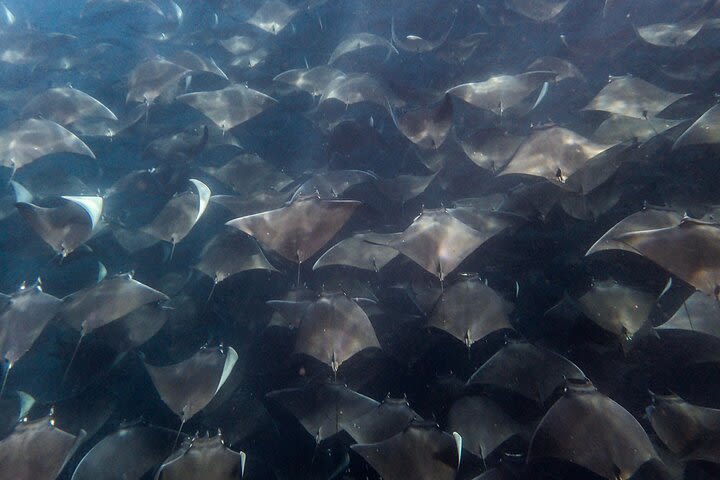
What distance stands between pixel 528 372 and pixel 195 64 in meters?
7.43

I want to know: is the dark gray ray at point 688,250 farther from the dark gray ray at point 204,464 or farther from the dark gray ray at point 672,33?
the dark gray ray at point 672,33

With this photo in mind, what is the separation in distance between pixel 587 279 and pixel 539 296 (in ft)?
1.69

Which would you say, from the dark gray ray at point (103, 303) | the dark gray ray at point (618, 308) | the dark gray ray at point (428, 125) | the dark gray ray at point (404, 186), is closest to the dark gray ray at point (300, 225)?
the dark gray ray at point (404, 186)

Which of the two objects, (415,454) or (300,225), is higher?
(300,225)

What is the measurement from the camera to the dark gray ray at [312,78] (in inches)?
259

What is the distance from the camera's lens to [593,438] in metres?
2.75

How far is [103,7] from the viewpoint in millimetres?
9648

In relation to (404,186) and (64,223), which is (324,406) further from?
(64,223)

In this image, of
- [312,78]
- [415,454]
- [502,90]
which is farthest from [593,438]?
[312,78]

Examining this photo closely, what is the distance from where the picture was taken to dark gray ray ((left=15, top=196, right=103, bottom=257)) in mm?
4207

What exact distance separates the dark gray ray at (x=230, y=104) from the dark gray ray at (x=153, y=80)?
32.3 inches

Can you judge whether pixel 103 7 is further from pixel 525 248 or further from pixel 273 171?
pixel 525 248

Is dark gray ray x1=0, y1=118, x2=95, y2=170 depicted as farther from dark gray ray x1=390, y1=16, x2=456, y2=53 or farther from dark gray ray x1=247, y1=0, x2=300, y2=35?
dark gray ray x1=390, y1=16, x2=456, y2=53

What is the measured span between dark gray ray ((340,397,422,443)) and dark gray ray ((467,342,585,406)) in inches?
25.0
